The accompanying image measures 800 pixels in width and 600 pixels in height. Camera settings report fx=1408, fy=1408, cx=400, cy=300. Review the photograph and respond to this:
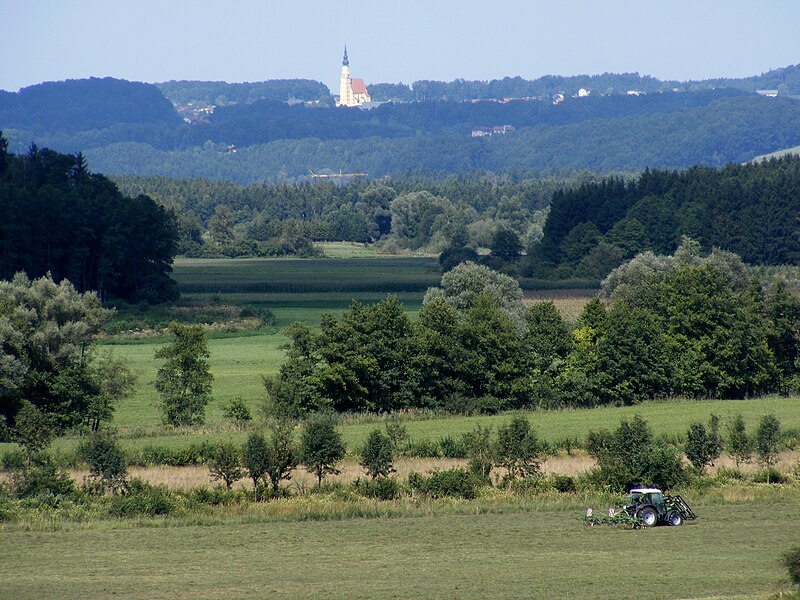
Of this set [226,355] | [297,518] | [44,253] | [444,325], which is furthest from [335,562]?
[44,253]

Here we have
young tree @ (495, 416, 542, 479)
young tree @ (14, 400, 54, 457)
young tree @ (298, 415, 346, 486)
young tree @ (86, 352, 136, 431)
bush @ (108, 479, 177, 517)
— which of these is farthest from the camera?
young tree @ (86, 352, 136, 431)

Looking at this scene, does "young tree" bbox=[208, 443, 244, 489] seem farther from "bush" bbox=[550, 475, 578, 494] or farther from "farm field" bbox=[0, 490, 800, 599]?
"bush" bbox=[550, 475, 578, 494]

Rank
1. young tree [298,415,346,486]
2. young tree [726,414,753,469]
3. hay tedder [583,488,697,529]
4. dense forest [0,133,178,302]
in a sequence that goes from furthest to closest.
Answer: dense forest [0,133,178,302], young tree [726,414,753,469], young tree [298,415,346,486], hay tedder [583,488,697,529]

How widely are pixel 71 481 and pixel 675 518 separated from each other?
20709 millimetres

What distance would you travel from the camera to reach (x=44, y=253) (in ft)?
413

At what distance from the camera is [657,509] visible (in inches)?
1754

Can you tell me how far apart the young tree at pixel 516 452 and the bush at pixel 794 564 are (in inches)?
676

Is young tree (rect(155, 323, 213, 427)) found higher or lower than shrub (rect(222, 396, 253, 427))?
higher

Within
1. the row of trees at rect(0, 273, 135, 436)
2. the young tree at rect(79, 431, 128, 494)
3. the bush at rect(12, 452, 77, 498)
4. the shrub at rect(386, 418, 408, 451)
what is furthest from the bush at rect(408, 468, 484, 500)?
the row of trees at rect(0, 273, 135, 436)

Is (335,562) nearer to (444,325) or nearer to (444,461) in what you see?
(444,461)

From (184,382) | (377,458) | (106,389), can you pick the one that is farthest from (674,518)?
(106,389)

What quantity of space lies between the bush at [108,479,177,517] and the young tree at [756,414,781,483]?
2235cm

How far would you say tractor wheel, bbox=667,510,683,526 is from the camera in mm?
44438

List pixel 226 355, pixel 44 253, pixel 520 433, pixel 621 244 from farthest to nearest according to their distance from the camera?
pixel 621 244 < pixel 44 253 < pixel 226 355 < pixel 520 433
